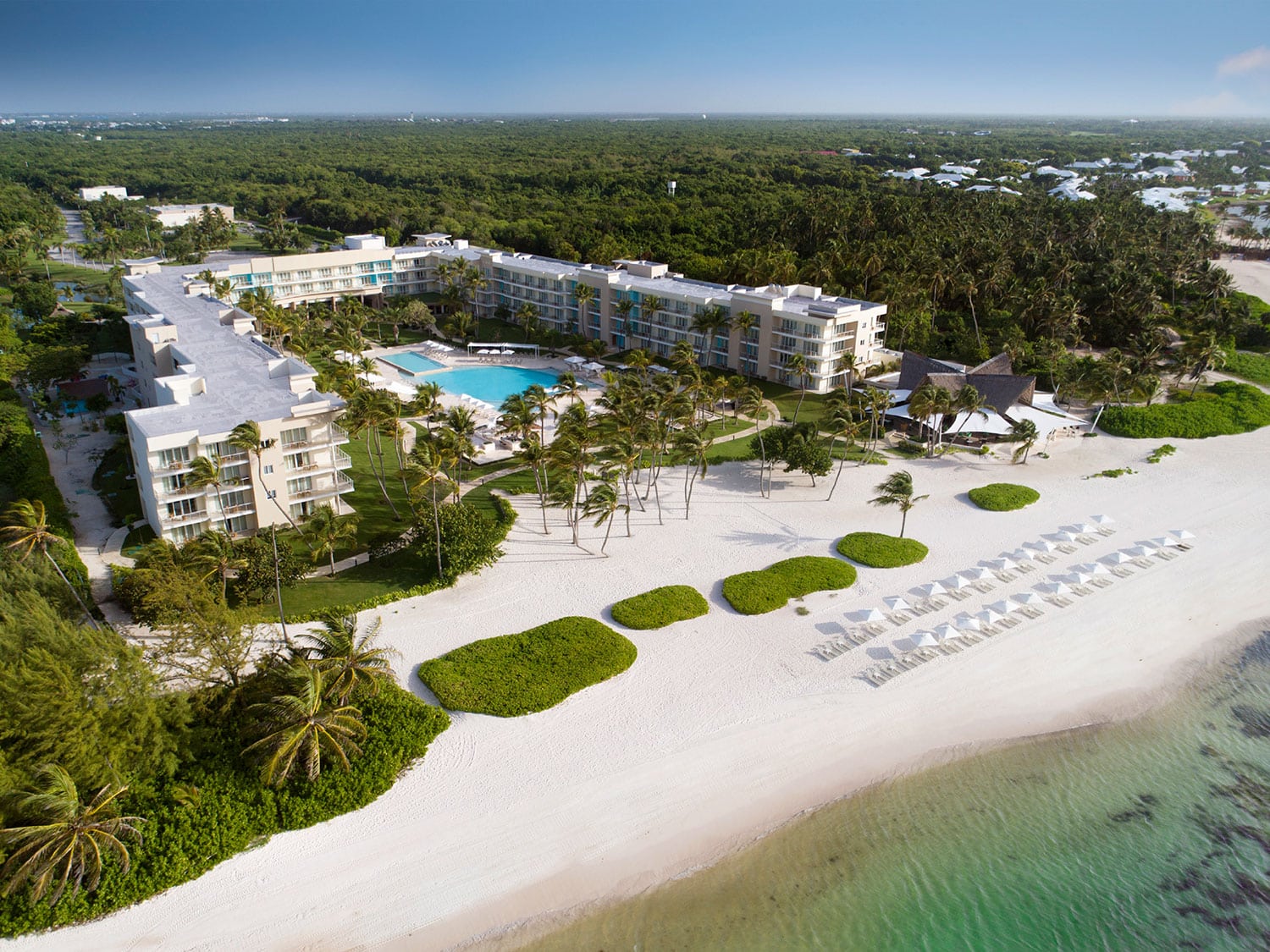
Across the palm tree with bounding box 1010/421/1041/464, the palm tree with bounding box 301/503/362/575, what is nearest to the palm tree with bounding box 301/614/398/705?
the palm tree with bounding box 301/503/362/575

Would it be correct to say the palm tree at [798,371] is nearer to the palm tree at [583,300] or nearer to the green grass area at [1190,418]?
the palm tree at [583,300]

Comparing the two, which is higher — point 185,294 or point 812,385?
point 185,294

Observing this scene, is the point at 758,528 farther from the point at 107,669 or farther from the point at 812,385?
the point at 107,669

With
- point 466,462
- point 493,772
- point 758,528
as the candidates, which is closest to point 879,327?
point 758,528

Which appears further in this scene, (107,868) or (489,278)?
(489,278)

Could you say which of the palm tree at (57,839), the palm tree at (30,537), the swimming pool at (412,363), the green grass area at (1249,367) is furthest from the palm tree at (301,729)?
the green grass area at (1249,367)

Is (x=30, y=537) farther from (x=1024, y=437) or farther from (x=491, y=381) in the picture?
(x=1024, y=437)
